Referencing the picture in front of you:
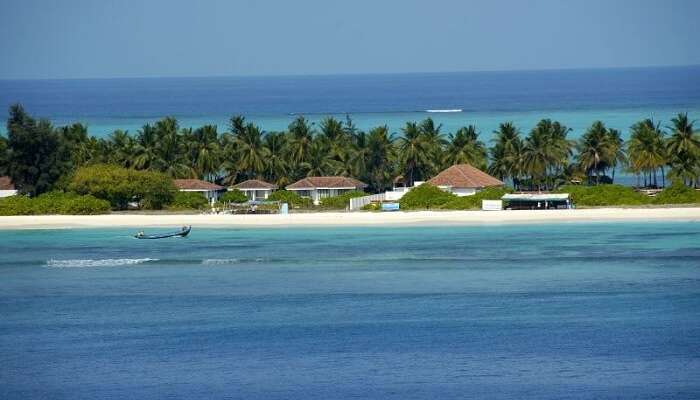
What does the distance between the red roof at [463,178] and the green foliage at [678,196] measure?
30.0 ft

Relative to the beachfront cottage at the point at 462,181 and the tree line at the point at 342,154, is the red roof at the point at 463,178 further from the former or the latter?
the tree line at the point at 342,154

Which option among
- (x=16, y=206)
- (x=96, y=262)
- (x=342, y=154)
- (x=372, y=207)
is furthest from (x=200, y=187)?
(x=96, y=262)

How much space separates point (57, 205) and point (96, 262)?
599 inches

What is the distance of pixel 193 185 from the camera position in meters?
74.9

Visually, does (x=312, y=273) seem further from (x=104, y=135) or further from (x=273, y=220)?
(x=104, y=135)

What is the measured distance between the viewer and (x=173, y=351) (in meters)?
39.1

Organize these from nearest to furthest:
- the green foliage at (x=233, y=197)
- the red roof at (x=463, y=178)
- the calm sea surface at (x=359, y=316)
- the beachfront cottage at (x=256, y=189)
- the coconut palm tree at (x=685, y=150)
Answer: the calm sea surface at (x=359, y=316) → the green foliage at (x=233, y=197) → the red roof at (x=463, y=178) → the coconut palm tree at (x=685, y=150) → the beachfront cottage at (x=256, y=189)

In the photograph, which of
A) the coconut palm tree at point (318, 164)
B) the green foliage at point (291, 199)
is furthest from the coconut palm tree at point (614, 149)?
the green foliage at point (291, 199)

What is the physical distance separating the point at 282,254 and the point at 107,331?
16.7 m

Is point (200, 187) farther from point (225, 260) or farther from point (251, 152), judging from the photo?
point (225, 260)

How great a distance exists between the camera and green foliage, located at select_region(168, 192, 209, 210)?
72500 millimetres

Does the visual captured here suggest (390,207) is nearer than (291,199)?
Yes

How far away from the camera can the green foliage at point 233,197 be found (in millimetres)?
72625

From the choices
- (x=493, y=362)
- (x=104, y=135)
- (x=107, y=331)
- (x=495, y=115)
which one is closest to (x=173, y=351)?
(x=107, y=331)
